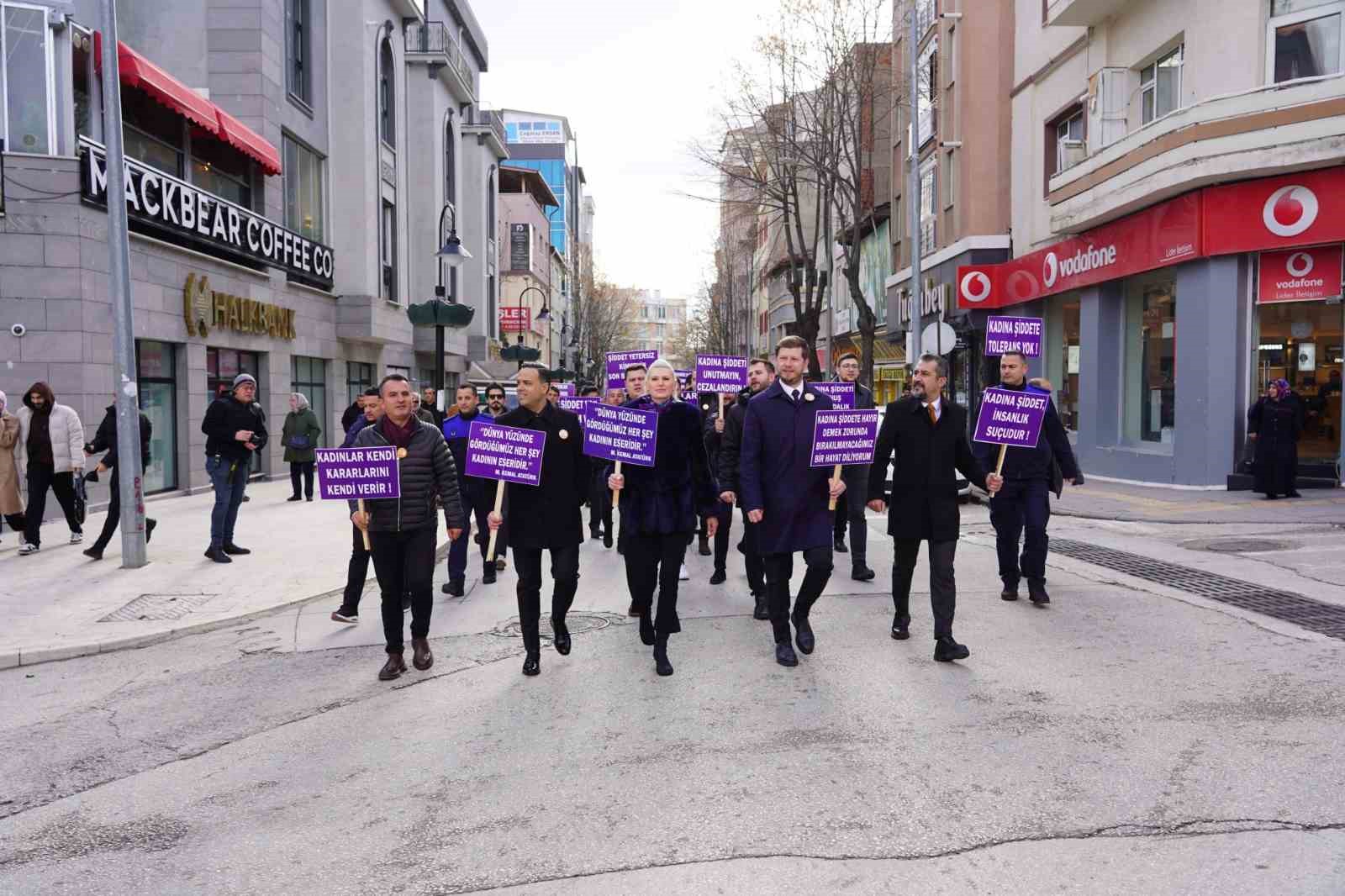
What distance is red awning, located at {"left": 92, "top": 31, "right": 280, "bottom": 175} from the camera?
15078 millimetres

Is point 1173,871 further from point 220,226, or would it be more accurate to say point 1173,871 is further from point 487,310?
point 487,310

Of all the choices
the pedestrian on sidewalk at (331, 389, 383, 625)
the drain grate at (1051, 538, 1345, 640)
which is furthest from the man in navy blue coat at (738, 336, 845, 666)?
the drain grate at (1051, 538, 1345, 640)

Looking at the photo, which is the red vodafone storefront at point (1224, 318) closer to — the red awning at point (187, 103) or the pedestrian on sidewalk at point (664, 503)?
the pedestrian on sidewalk at point (664, 503)

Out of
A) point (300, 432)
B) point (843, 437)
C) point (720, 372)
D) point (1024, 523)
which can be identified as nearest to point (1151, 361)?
point (720, 372)

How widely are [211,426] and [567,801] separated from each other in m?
7.97

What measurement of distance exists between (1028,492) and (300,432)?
12954 millimetres

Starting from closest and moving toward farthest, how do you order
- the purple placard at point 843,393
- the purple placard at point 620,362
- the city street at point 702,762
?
the city street at point 702,762 < the purple placard at point 843,393 < the purple placard at point 620,362

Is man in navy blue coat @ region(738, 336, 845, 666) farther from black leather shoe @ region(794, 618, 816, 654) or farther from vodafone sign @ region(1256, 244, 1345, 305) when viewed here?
vodafone sign @ region(1256, 244, 1345, 305)

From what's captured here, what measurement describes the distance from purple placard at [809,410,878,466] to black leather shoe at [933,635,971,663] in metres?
1.22

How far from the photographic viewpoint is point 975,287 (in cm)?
2589

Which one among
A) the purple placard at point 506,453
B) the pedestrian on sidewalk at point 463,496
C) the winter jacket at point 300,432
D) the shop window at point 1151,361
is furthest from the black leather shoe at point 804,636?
the shop window at point 1151,361

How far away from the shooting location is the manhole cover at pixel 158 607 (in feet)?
27.2

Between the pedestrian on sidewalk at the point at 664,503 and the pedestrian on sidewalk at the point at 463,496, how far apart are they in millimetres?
2660

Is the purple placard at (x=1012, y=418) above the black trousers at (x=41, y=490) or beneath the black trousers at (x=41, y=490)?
above
